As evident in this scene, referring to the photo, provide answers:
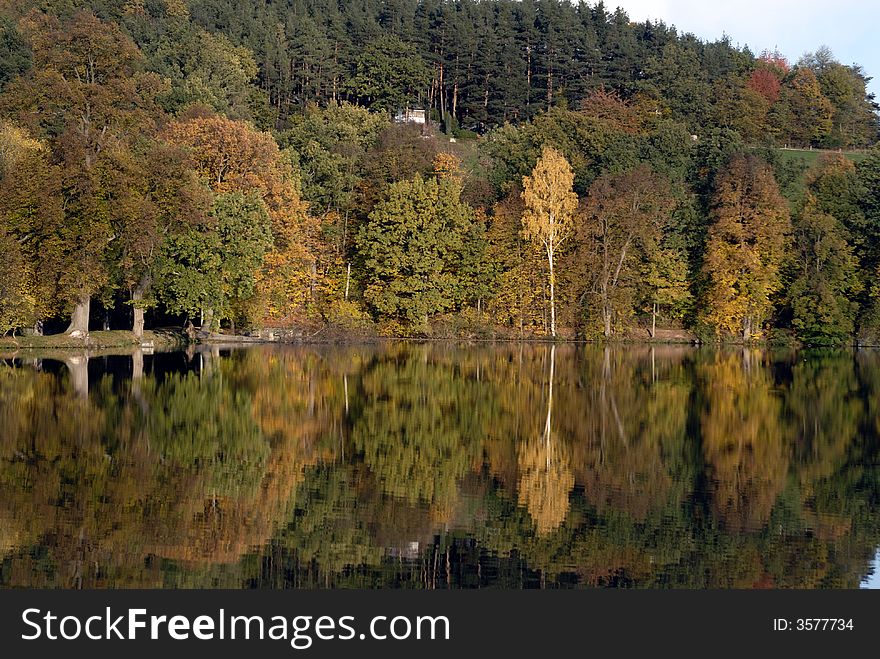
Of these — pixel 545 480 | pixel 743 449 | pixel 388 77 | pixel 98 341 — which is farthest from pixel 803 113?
pixel 545 480

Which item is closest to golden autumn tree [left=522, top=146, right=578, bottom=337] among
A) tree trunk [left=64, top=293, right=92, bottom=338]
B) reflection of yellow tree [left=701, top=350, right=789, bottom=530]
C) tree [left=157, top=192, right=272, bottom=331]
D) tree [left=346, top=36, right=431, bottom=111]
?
tree [left=157, top=192, right=272, bottom=331]

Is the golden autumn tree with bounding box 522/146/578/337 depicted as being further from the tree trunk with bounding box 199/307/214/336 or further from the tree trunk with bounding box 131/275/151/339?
the tree trunk with bounding box 131/275/151/339

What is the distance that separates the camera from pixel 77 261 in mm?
48156

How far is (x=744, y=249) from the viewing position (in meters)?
66.9

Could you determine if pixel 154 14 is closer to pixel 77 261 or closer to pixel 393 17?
pixel 393 17

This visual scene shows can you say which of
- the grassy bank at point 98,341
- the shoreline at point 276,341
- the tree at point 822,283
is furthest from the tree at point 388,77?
the grassy bank at point 98,341

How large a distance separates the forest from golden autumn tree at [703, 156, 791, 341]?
14cm

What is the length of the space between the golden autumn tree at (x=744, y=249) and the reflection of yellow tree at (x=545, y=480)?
1752 inches

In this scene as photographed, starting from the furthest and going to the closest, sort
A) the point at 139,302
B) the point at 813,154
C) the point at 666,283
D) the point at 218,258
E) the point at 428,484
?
the point at 813,154 → the point at 666,283 → the point at 218,258 → the point at 139,302 → the point at 428,484

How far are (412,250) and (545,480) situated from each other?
1865 inches

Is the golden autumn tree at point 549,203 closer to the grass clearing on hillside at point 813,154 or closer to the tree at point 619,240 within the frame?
the tree at point 619,240

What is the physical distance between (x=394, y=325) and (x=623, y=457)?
45.2 meters

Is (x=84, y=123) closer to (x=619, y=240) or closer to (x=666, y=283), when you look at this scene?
(x=619, y=240)

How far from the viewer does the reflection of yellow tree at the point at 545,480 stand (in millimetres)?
16266
